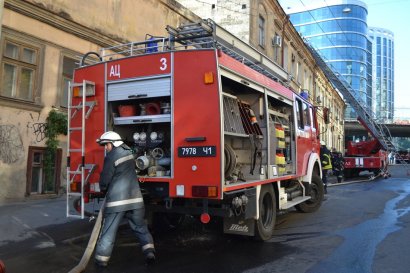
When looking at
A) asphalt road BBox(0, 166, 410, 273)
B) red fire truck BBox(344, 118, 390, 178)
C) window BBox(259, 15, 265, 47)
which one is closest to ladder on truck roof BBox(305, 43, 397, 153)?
red fire truck BBox(344, 118, 390, 178)

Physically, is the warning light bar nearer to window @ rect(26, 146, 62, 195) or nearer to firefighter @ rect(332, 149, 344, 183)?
window @ rect(26, 146, 62, 195)

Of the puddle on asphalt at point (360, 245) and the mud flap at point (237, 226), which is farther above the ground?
the mud flap at point (237, 226)

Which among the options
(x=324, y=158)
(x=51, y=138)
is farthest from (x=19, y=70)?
(x=324, y=158)

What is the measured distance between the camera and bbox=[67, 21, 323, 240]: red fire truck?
568 centimetres

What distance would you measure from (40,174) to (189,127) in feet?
22.8

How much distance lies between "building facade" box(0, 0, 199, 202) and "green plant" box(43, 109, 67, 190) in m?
0.06

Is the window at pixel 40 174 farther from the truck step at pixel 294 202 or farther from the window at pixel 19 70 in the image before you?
the truck step at pixel 294 202

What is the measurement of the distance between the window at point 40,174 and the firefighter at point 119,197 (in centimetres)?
587

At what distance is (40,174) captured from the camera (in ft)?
36.9

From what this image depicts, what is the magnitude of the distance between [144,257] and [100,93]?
2594 millimetres

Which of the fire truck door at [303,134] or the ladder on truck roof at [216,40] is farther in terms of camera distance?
the fire truck door at [303,134]

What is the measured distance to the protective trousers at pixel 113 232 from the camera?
5.45 metres

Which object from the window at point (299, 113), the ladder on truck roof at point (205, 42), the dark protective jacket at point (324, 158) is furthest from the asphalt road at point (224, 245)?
the dark protective jacket at point (324, 158)

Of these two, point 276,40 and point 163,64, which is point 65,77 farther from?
point 276,40
